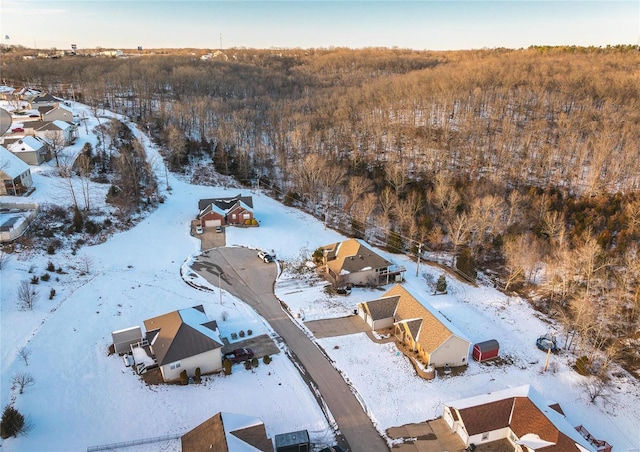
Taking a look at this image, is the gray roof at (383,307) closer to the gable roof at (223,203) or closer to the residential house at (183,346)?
the residential house at (183,346)

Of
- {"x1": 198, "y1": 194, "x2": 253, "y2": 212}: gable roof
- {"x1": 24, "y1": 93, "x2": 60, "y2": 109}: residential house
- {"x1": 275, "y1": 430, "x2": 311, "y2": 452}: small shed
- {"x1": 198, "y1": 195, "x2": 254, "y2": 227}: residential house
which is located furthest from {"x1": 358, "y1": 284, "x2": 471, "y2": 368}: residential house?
{"x1": 24, "y1": 93, "x2": 60, "y2": 109}: residential house

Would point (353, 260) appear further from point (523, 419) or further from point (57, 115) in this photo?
point (57, 115)

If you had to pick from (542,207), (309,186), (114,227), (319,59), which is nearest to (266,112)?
(309,186)

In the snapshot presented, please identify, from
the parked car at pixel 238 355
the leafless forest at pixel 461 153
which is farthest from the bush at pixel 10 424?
the leafless forest at pixel 461 153

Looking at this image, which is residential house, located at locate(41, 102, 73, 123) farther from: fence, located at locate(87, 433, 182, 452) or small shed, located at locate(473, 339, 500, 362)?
small shed, located at locate(473, 339, 500, 362)

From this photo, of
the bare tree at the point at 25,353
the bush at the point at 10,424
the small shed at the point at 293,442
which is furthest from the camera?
the bare tree at the point at 25,353

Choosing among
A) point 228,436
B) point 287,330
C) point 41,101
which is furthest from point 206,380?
point 41,101
